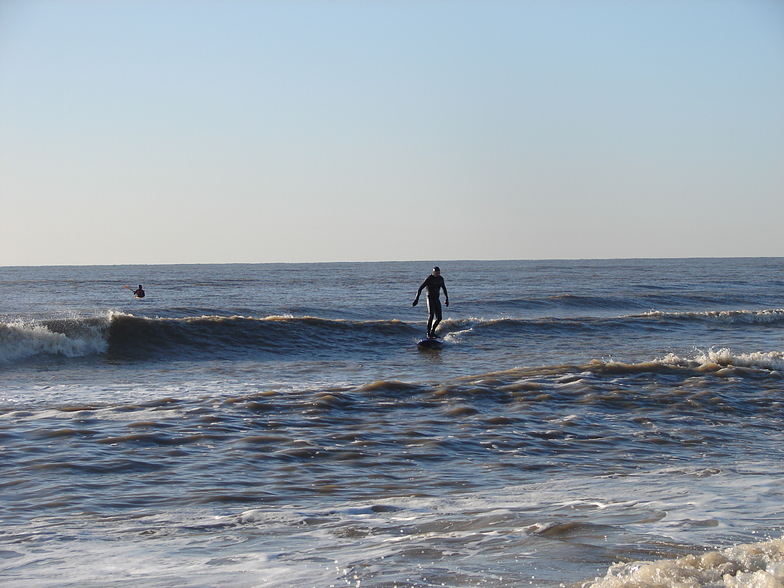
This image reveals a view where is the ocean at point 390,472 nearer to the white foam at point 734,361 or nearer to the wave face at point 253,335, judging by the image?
the white foam at point 734,361

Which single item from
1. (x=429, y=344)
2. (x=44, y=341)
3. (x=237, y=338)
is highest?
(x=44, y=341)

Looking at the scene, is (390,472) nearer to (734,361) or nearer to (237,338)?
(734,361)

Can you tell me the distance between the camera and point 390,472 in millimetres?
6547

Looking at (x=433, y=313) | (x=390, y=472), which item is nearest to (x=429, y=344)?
(x=433, y=313)

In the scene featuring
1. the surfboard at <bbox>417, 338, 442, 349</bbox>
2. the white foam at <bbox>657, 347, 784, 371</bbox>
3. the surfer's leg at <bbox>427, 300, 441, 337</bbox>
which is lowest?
the surfboard at <bbox>417, 338, 442, 349</bbox>

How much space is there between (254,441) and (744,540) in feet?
16.1

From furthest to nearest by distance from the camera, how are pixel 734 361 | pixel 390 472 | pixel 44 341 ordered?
pixel 44 341
pixel 734 361
pixel 390 472

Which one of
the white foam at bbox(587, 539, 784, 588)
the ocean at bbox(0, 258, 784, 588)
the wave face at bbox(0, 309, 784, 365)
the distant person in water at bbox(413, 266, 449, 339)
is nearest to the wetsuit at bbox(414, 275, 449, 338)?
the distant person in water at bbox(413, 266, 449, 339)

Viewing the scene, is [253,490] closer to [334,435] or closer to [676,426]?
[334,435]

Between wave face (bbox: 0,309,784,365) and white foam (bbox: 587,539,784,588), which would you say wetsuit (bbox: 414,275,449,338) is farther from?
white foam (bbox: 587,539,784,588)

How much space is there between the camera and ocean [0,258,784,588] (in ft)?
13.5

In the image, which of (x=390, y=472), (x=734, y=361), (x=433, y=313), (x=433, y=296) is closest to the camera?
(x=390, y=472)

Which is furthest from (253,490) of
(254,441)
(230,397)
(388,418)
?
A: (230,397)

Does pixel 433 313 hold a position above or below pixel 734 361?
above
